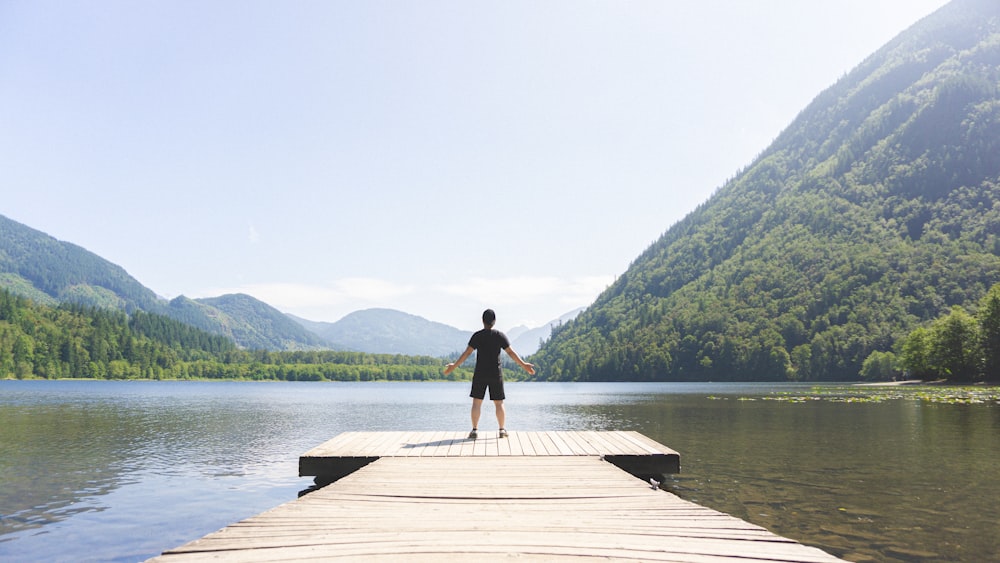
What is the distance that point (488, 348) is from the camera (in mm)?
15695

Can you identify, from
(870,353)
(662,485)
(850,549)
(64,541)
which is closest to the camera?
(850,549)

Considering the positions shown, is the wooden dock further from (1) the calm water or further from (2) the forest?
(2) the forest

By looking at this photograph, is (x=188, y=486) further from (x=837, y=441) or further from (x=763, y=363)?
(x=763, y=363)

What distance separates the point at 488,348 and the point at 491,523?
29.4 feet

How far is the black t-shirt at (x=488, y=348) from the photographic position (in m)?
15.6

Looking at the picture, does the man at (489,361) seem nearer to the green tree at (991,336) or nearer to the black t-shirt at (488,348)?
the black t-shirt at (488,348)

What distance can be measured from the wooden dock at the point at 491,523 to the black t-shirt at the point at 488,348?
10.6 feet

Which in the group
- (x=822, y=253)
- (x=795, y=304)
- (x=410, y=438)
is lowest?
(x=410, y=438)

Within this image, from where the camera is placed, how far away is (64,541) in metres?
12.7

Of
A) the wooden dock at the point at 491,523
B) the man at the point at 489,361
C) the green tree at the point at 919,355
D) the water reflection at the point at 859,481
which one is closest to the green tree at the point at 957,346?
the green tree at the point at 919,355

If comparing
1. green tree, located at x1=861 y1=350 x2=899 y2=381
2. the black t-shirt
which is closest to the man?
the black t-shirt

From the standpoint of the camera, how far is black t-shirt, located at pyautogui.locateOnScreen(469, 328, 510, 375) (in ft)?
51.3

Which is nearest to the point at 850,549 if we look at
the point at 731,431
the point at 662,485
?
the point at 662,485

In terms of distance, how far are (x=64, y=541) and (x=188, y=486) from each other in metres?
6.08
